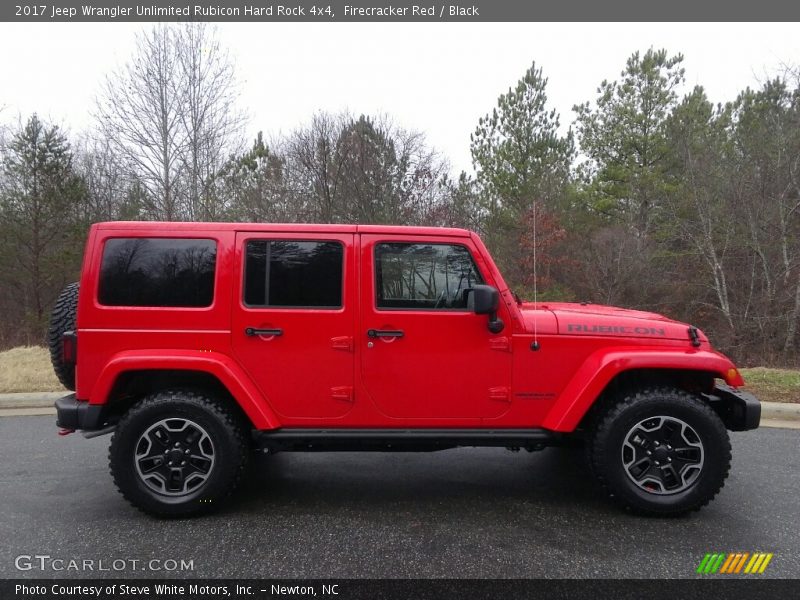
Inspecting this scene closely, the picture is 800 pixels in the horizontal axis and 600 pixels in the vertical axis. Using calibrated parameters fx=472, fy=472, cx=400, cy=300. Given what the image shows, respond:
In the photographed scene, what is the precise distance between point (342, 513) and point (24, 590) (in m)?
1.69

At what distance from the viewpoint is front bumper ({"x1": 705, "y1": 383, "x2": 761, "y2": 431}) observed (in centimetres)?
312

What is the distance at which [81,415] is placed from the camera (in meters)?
3.09

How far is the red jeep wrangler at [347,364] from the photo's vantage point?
3.07 m

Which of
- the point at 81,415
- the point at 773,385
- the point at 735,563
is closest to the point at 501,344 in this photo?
the point at 735,563

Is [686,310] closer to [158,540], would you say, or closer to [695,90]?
[695,90]

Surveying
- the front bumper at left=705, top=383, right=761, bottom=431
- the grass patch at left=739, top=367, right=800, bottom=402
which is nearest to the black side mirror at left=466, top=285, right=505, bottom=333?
the front bumper at left=705, top=383, right=761, bottom=431

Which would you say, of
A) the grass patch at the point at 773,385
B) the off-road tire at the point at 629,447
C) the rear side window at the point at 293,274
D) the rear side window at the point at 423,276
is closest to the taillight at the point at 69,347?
the rear side window at the point at 293,274

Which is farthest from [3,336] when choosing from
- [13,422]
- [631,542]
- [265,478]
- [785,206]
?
[785,206]

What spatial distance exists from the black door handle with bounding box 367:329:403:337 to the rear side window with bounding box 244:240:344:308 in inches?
11.0

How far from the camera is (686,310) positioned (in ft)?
50.0

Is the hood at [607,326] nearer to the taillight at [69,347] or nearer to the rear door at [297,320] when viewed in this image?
the rear door at [297,320]

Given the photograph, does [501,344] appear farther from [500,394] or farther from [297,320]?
[297,320]

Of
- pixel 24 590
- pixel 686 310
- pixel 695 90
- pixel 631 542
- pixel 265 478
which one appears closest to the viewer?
pixel 24 590

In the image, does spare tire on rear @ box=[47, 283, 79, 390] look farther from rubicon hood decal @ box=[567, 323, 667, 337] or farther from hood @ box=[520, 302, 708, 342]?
rubicon hood decal @ box=[567, 323, 667, 337]
